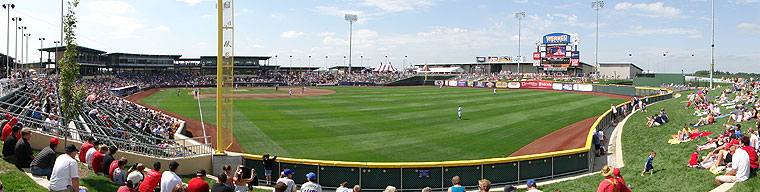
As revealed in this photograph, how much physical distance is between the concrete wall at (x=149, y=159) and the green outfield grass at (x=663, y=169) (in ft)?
34.7

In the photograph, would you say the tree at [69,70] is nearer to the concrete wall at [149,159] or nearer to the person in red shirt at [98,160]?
the concrete wall at [149,159]

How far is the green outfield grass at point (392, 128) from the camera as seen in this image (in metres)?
21.0

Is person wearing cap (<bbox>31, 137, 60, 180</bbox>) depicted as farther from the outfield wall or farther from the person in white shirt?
the person in white shirt

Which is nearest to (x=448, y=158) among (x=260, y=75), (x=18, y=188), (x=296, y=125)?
(x=296, y=125)

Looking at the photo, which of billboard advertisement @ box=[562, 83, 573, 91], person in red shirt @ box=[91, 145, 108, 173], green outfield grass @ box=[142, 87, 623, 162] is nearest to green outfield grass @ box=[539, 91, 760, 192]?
green outfield grass @ box=[142, 87, 623, 162]

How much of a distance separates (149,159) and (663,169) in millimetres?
15769

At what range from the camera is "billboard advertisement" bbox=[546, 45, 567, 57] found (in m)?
90.4

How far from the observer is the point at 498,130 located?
2738 cm

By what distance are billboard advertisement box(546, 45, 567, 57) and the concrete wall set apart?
3454 inches

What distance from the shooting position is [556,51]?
9112 centimetres

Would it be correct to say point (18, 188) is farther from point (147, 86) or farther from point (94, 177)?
point (147, 86)

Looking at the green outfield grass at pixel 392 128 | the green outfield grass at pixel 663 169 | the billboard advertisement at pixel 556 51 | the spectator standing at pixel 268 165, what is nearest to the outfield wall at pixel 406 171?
the spectator standing at pixel 268 165

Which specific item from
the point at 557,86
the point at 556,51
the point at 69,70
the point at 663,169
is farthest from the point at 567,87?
the point at 69,70

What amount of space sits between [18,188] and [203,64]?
104742 millimetres
